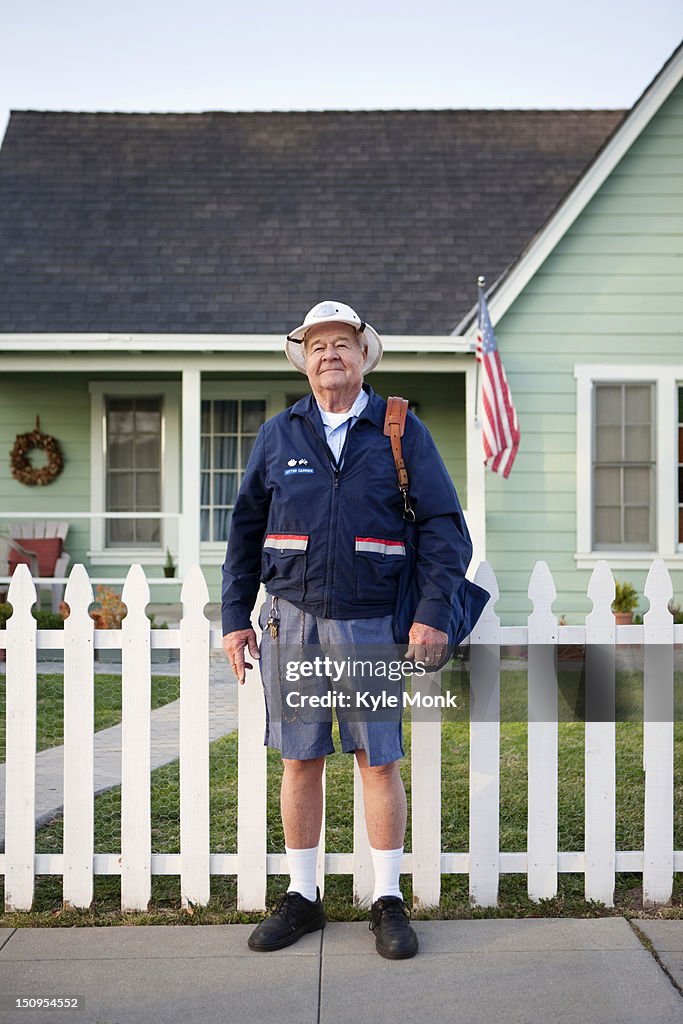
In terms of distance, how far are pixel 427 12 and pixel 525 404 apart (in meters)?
7.22

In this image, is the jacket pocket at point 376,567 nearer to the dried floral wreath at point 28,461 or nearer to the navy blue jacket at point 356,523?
the navy blue jacket at point 356,523

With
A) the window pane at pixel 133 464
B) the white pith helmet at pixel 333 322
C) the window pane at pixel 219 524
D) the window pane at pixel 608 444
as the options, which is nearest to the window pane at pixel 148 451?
the window pane at pixel 133 464

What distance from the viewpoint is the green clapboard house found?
9922 mm

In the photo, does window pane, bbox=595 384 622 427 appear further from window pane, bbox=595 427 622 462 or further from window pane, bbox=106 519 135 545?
window pane, bbox=106 519 135 545

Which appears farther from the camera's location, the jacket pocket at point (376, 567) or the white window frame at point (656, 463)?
the white window frame at point (656, 463)

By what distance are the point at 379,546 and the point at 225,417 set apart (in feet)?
30.2

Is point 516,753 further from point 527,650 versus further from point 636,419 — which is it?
point 636,419

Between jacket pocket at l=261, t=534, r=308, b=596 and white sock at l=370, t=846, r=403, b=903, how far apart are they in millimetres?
917

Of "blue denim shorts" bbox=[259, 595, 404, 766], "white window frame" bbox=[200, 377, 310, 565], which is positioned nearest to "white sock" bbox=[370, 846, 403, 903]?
"blue denim shorts" bbox=[259, 595, 404, 766]

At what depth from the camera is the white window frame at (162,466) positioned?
39.2ft

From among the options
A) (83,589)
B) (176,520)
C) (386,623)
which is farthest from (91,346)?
(386,623)

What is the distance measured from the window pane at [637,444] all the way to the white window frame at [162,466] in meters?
5.01

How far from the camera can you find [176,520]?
12039 millimetres

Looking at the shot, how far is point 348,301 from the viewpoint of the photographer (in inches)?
448
